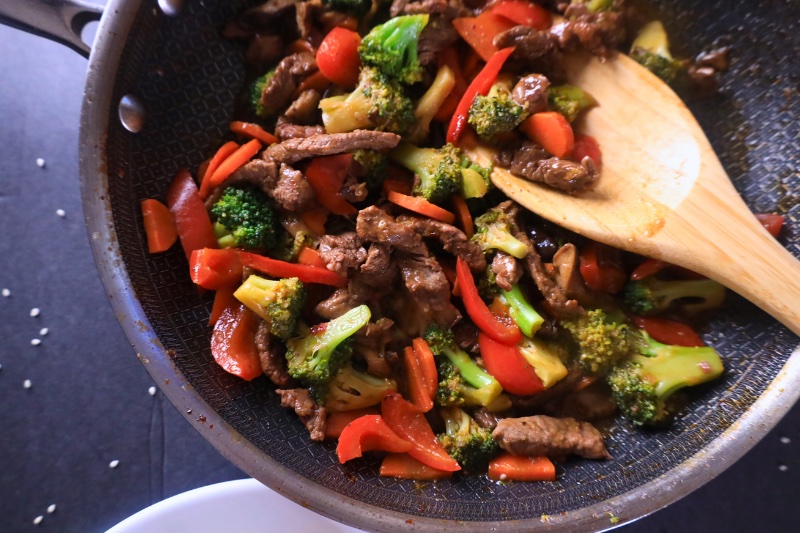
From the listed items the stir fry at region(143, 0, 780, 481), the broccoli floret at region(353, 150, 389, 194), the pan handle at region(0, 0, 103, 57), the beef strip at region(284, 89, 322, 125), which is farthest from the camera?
the beef strip at region(284, 89, 322, 125)

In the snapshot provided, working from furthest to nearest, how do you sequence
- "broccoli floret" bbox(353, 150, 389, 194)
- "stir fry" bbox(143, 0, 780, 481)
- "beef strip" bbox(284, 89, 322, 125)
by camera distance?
"beef strip" bbox(284, 89, 322, 125)
"broccoli floret" bbox(353, 150, 389, 194)
"stir fry" bbox(143, 0, 780, 481)

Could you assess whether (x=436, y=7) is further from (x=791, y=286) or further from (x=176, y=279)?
(x=791, y=286)

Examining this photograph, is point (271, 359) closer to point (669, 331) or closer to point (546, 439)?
point (546, 439)

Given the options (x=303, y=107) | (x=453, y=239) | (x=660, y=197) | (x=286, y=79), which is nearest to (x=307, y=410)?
(x=453, y=239)

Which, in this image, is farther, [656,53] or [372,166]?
[656,53]

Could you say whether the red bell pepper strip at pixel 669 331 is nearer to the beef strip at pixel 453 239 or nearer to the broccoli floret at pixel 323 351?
the beef strip at pixel 453 239

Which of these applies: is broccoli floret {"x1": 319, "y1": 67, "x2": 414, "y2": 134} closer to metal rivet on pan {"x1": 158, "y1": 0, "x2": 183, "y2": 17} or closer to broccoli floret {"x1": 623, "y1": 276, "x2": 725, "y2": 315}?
metal rivet on pan {"x1": 158, "y1": 0, "x2": 183, "y2": 17}

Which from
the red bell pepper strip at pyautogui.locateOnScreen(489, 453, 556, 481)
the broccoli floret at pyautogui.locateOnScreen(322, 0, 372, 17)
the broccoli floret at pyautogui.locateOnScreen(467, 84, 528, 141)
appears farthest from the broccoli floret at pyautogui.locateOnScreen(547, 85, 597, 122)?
the red bell pepper strip at pyautogui.locateOnScreen(489, 453, 556, 481)
